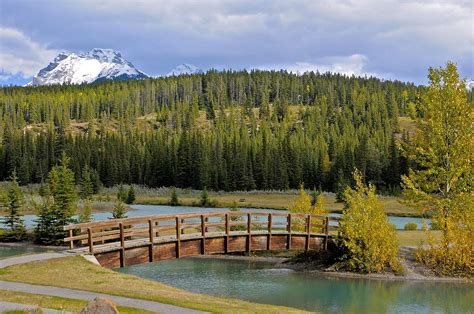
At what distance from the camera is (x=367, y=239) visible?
141 feet

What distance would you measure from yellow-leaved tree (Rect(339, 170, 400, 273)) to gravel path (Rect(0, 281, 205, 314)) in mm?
24948

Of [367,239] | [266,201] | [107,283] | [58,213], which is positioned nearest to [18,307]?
[107,283]

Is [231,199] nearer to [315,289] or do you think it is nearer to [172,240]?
[315,289]

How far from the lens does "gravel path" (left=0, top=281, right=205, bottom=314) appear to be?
19281 millimetres

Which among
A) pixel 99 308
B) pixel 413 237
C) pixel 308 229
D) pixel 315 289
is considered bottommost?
pixel 315 289

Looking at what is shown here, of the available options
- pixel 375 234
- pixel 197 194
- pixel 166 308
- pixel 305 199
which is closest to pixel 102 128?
pixel 197 194

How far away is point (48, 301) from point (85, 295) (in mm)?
1625

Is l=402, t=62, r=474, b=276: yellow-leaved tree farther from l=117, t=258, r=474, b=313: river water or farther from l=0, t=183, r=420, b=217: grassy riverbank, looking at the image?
l=0, t=183, r=420, b=217: grassy riverbank

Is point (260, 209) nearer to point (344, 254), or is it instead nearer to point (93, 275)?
point (344, 254)

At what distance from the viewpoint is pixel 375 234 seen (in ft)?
140

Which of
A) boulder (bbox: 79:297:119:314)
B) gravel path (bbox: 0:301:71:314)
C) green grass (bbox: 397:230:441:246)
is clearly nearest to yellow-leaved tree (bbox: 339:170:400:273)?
green grass (bbox: 397:230:441:246)

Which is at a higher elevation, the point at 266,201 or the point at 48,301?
the point at 48,301

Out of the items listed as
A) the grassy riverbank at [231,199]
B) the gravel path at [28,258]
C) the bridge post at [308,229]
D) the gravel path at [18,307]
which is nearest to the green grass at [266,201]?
the grassy riverbank at [231,199]

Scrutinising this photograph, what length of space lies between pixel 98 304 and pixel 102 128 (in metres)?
192
